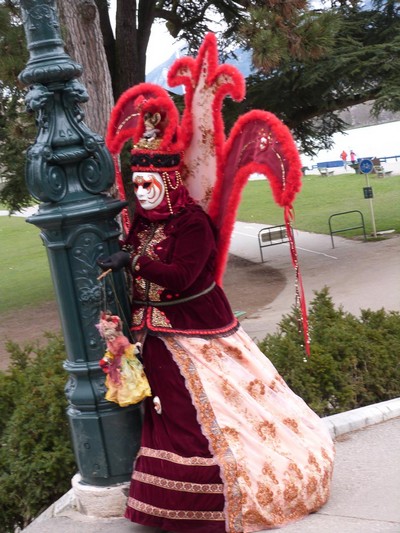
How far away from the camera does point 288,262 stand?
21.0 metres

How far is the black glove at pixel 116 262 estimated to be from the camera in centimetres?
412

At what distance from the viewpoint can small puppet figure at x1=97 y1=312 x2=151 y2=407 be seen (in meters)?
4.16

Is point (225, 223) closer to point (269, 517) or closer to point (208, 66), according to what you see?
point (208, 66)

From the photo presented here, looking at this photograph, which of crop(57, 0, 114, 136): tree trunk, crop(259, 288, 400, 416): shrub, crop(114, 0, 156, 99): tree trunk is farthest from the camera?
crop(114, 0, 156, 99): tree trunk

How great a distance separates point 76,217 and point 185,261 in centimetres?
55

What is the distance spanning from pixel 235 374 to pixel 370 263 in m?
14.1

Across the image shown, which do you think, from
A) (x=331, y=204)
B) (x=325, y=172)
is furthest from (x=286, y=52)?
(x=325, y=172)

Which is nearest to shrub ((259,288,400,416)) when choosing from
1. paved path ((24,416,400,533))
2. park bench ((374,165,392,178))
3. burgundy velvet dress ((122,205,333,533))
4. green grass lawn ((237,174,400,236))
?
paved path ((24,416,400,533))

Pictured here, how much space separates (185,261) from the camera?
419 cm

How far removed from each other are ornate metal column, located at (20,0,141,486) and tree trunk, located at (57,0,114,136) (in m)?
4.38

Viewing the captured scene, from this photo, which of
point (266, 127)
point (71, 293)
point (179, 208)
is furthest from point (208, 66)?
point (71, 293)

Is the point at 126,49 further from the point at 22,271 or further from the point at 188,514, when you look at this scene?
the point at 22,271

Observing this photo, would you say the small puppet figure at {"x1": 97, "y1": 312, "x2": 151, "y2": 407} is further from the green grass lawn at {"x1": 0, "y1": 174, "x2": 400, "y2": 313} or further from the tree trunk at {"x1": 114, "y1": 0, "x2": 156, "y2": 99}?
the green grass lawn at {"x1": 0, "y1": 174, "x2": 400, "y2": 313}

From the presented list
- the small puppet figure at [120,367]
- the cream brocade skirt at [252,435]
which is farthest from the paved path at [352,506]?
the small puppet figure at [120,367]
